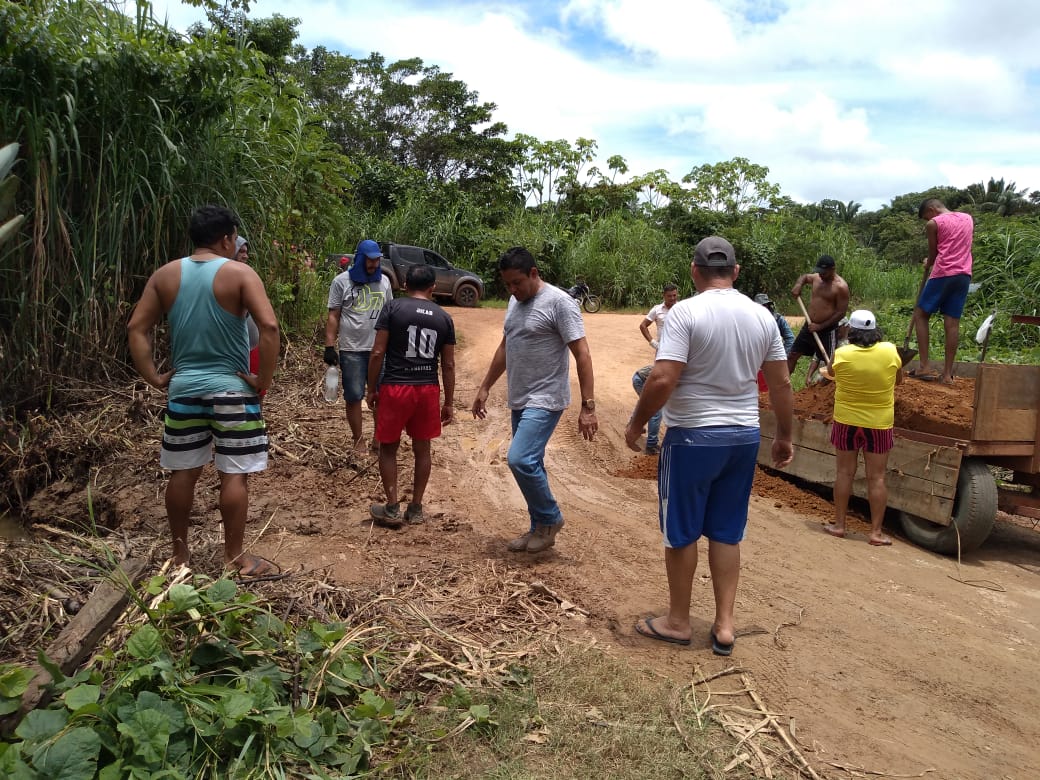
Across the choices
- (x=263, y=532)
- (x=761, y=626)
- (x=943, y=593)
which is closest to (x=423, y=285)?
(x=263, y=532)

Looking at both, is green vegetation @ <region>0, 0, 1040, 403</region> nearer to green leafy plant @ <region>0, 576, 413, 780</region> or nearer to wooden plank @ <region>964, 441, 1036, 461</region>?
green leafy plant @ <region>0, 576, 413, 780</region>

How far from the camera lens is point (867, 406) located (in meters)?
5.51

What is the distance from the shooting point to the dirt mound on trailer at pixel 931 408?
562 cm

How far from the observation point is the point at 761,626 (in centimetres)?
393

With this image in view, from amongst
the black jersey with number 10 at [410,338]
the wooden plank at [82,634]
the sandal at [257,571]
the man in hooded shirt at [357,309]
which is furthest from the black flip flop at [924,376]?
the wooden plank at [82,634]

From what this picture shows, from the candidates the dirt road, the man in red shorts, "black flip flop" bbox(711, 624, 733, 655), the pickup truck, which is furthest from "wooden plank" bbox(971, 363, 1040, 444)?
the pickup truck

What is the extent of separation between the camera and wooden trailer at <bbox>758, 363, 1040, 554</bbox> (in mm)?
5328

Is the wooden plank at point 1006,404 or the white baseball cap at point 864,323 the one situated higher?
the white baseball cap at point 864,323

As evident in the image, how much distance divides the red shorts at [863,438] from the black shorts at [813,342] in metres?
2.75

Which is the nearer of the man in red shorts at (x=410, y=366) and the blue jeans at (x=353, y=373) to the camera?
the man in red shorts at (x=410, y=366)

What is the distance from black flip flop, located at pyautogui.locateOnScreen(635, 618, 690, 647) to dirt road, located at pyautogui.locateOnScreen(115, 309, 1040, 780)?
5 cm

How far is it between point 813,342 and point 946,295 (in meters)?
2.01

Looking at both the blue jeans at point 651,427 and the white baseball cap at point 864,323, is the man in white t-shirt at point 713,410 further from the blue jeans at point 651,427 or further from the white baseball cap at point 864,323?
Answer: the blue jeans at point 651,427

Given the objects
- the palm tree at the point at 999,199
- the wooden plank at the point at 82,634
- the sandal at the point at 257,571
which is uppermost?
the palm tree at the point at 999,199
